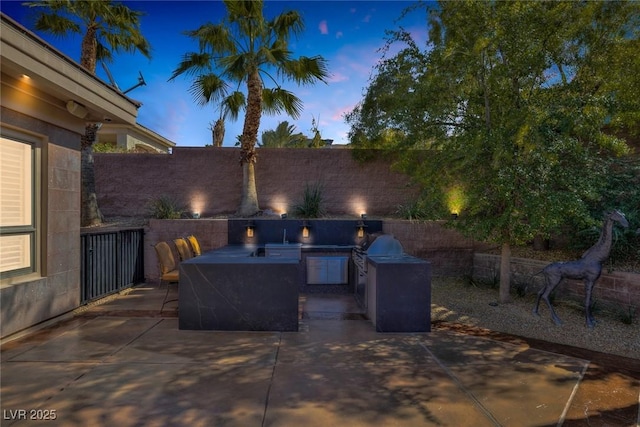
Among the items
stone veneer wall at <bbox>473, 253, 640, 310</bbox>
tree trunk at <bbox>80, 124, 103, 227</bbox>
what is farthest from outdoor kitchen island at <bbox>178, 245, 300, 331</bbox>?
tree trunk at <bbox>80, 124, 103, 227</bbox>

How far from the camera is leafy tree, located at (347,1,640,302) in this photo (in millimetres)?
5238

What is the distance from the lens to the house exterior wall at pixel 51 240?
4.35 metres

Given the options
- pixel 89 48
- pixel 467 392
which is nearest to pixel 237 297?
pixel 467 392

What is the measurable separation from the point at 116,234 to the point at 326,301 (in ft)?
14.8

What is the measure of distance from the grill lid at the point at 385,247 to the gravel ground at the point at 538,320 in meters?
1.23

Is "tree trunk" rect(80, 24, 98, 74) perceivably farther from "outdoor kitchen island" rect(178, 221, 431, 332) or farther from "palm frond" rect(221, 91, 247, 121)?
"outdoor kitchen island" rect(178, 221, 431, 332)

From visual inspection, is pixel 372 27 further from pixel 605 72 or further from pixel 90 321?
pixel 90 321

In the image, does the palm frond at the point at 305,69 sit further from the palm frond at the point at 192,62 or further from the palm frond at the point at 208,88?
the palm frond at the point at 192,62

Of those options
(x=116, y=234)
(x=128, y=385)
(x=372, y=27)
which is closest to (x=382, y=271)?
(x=128, y=385)

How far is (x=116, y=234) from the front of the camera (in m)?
6.96

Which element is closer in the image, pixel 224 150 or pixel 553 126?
pixel 553 126

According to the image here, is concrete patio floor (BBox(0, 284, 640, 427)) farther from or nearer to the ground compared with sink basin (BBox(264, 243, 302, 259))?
nearer to the ground

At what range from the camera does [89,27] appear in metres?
8.49

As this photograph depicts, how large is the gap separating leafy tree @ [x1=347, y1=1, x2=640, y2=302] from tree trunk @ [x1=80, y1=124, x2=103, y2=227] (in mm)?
7504
